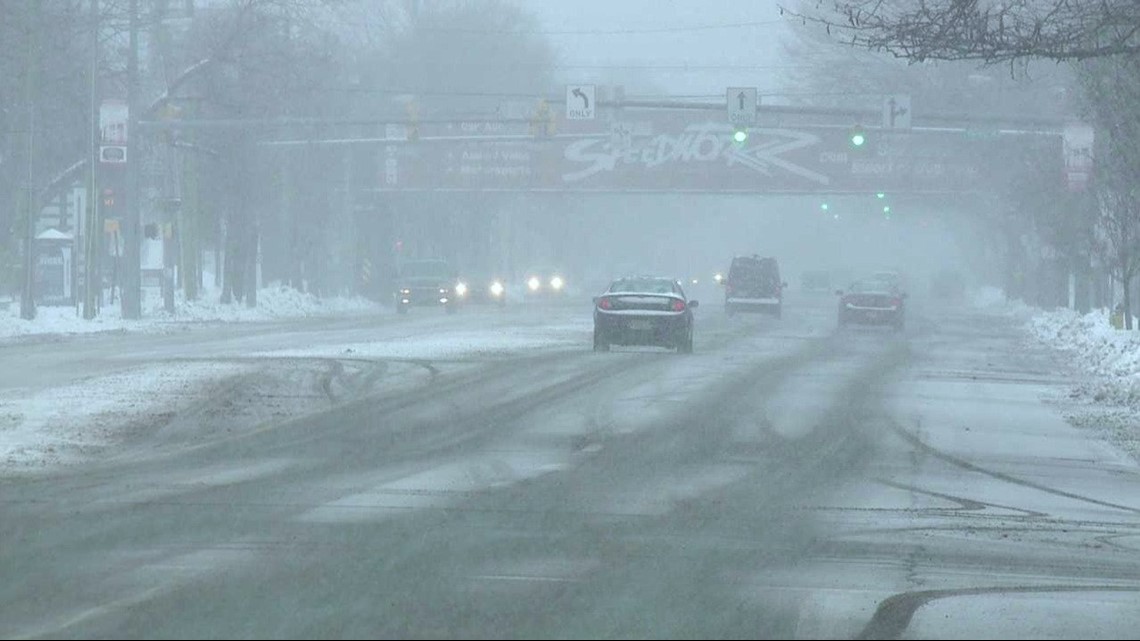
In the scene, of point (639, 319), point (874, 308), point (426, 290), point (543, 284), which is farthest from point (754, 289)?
point (543, 284)

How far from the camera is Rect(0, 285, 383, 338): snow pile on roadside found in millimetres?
47469

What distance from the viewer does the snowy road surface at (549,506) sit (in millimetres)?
10078

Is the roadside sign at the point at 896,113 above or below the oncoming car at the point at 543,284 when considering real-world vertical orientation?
above

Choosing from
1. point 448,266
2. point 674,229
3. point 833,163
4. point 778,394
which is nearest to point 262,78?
point 448,266

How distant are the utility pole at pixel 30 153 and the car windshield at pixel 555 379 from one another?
211 mm

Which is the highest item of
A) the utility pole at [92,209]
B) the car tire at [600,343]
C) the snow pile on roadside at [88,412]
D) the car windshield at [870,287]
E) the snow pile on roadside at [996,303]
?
the utility pole at [92,209]

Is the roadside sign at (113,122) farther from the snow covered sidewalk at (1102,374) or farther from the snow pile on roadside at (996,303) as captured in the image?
the snow pile on roadside at (996,303)

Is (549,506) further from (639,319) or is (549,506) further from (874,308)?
(874,308)

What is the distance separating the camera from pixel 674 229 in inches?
6348

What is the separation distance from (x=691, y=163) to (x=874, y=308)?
3118cm

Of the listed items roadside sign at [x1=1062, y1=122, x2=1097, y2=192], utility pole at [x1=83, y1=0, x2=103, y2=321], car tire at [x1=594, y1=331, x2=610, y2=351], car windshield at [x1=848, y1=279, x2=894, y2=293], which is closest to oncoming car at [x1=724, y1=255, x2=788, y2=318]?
car windshield at [x1=848, y1=279, x2=894, y2=293]

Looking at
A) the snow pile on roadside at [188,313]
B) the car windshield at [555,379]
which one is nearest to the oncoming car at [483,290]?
the car windshield at [555,379]

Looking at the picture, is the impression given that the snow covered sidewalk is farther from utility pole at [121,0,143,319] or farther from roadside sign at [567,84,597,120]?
utility pole at [121,0,143,319]

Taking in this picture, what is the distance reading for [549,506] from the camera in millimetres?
14727
